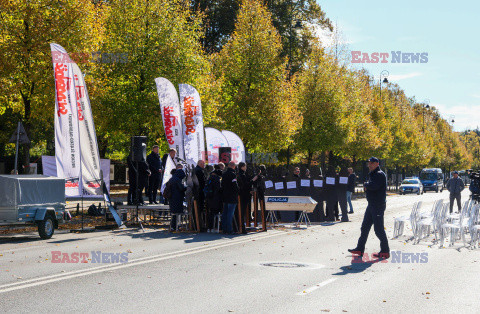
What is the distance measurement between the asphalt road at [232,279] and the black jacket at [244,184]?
2780 millimetres

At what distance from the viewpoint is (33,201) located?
1566cm

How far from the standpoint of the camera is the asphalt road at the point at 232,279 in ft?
25.1

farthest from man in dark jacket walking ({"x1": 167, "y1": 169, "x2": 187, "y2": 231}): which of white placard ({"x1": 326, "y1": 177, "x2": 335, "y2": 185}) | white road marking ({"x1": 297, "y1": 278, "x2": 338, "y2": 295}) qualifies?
white road marking ({"x1": 297, "y1": 278, "x2": 338, "y2": 295})

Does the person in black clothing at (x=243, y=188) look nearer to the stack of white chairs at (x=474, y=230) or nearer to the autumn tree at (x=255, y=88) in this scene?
the stack of white chairs at (x=474, y=230)

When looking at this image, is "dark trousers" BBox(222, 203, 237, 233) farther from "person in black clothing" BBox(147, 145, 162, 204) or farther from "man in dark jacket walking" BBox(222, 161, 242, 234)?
"person in black clothing" BBox(147, 145, 162, 204)

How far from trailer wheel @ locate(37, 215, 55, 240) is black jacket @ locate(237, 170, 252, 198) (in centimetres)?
532

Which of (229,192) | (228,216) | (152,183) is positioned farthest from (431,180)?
(229,192)

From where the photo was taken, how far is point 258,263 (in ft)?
37.5

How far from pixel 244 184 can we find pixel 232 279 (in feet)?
27.5

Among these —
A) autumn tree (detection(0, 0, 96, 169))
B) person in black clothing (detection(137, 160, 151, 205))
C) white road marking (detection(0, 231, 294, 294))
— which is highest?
autumn tree (detection(0, 0, 96, 169))

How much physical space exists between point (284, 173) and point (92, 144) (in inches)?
306

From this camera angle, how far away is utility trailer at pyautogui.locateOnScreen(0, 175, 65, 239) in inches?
588

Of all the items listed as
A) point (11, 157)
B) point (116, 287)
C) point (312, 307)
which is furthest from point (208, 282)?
point (11, 157)

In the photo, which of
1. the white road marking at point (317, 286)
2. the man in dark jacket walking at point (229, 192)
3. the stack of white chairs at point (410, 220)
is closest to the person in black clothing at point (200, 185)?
the man in dark jacket walking at point (229, 192)
